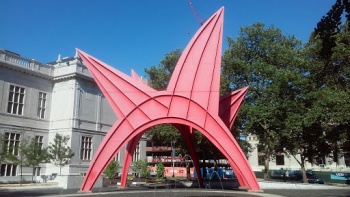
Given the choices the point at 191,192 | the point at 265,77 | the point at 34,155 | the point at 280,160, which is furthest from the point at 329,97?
the point at 280,160

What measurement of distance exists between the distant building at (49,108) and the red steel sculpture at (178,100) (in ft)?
68.8

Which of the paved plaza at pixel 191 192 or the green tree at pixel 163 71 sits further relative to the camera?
the green tree at pixel 163 71

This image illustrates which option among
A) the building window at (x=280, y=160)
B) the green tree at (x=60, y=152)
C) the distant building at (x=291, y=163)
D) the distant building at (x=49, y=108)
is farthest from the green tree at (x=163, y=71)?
the building window at (x=280, y=160)

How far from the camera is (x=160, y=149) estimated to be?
74938 mm

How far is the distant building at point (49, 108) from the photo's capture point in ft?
123

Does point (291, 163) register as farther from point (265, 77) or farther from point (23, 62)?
point (23, 62)

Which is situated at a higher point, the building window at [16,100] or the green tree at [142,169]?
the building window at [16,100]

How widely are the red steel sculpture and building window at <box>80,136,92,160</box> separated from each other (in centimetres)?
2325

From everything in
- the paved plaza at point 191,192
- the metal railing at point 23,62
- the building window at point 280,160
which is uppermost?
the metal railing at point 23,62

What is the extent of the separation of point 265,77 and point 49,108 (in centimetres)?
2775

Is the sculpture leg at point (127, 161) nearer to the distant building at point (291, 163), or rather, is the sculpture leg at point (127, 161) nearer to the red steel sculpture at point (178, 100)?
the red steel sculpture at point (178, 100)

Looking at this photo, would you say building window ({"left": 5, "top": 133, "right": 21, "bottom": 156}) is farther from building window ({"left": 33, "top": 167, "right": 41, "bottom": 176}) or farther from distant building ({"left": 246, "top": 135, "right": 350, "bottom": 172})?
distant building ({"left": 246, "top": 135, "right": 350, "bottom": 172})

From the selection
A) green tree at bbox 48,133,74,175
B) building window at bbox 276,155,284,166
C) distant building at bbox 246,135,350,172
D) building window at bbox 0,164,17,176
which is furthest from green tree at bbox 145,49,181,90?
building window at bbox 276,155,284,166

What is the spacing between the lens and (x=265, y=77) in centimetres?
3344
